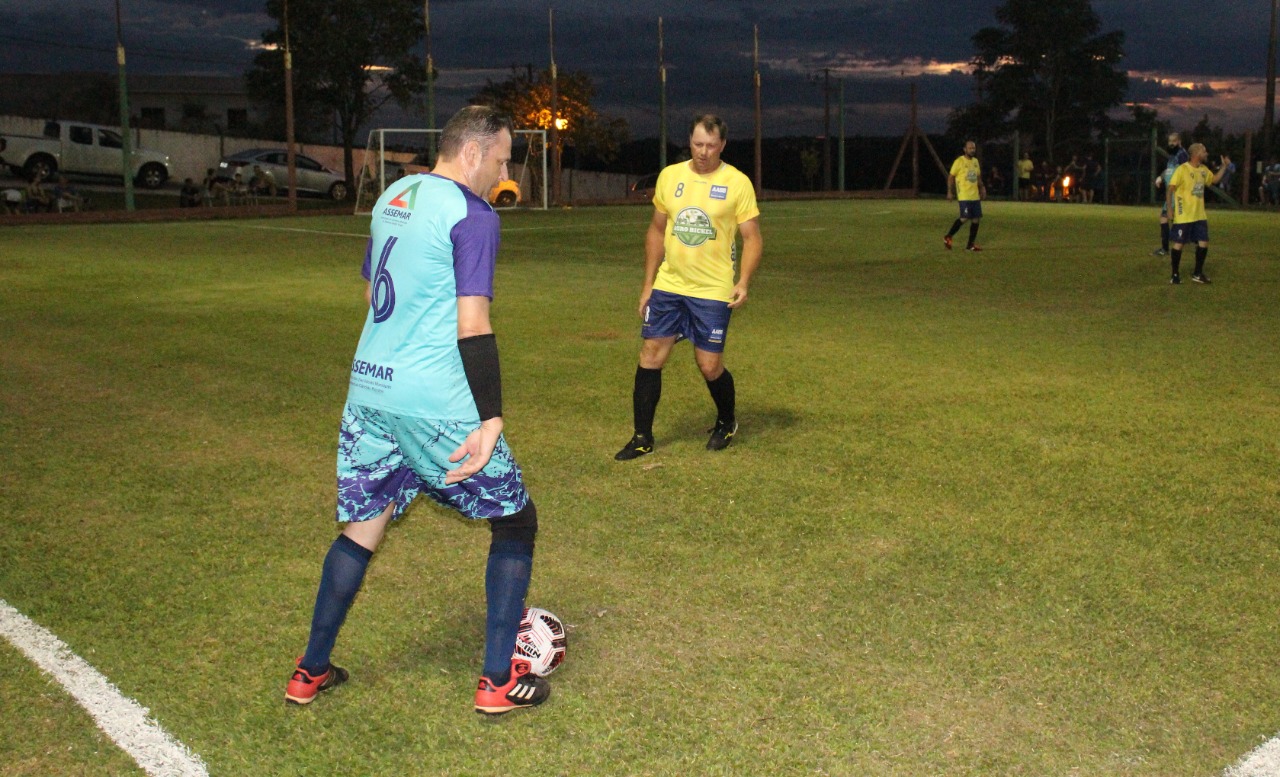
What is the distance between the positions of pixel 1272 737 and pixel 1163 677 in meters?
0.46

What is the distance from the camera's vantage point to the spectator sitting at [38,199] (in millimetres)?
31422

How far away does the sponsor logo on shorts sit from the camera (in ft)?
12.4

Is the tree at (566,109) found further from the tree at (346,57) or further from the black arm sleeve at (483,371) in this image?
the black arm sleeve at (483,371)

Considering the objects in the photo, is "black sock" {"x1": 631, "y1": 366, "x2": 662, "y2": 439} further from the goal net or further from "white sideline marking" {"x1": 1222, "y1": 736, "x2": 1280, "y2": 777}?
the goal net

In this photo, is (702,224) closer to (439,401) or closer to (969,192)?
(439,401)

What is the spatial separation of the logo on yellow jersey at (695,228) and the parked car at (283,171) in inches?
1338

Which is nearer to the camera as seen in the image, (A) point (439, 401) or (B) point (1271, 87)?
(A) point (439, 401)

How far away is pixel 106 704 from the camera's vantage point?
4.05 m

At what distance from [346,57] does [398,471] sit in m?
41.0

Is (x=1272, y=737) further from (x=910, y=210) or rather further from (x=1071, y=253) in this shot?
(x=910, y=210)

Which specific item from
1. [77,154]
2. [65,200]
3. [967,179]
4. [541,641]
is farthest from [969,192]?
[77,154]

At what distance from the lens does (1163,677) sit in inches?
168

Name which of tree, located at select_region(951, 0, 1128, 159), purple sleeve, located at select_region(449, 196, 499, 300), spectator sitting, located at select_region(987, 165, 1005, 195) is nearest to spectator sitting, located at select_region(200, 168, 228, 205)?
spectator sitting, located at select_region(987, 165, 1005, 195)

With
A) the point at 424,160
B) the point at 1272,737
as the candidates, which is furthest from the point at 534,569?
the point at 424,160
